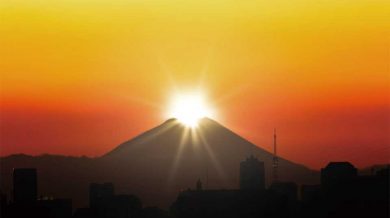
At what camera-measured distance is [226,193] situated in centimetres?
13512

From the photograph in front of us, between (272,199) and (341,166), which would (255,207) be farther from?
(341,166)

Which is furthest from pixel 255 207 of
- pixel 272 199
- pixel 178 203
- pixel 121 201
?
pixel 121 201

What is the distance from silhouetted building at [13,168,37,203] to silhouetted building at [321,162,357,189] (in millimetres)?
39011

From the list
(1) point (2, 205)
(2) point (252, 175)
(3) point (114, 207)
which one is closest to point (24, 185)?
(1) point (2, 205)

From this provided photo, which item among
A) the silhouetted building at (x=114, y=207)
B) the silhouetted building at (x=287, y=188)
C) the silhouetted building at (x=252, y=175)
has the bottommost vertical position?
the silhouetted building at (x=114, y=207)

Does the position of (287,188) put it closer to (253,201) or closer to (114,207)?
(114,207)

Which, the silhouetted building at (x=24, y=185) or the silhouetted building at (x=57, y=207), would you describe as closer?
the silhouetted building at (x=24, y=185)

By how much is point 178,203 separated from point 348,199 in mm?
20909

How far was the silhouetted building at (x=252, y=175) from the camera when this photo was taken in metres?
151

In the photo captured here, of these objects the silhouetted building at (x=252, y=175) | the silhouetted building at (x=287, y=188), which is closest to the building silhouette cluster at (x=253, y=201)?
the silhouetted building at (x=252, y=175)

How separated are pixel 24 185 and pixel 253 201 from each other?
32.1m

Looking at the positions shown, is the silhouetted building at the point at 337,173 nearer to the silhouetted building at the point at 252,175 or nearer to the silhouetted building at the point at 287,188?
the silhouetted building at the point at 252,175

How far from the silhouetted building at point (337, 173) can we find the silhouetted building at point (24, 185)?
128 ft

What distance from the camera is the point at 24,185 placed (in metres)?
147
